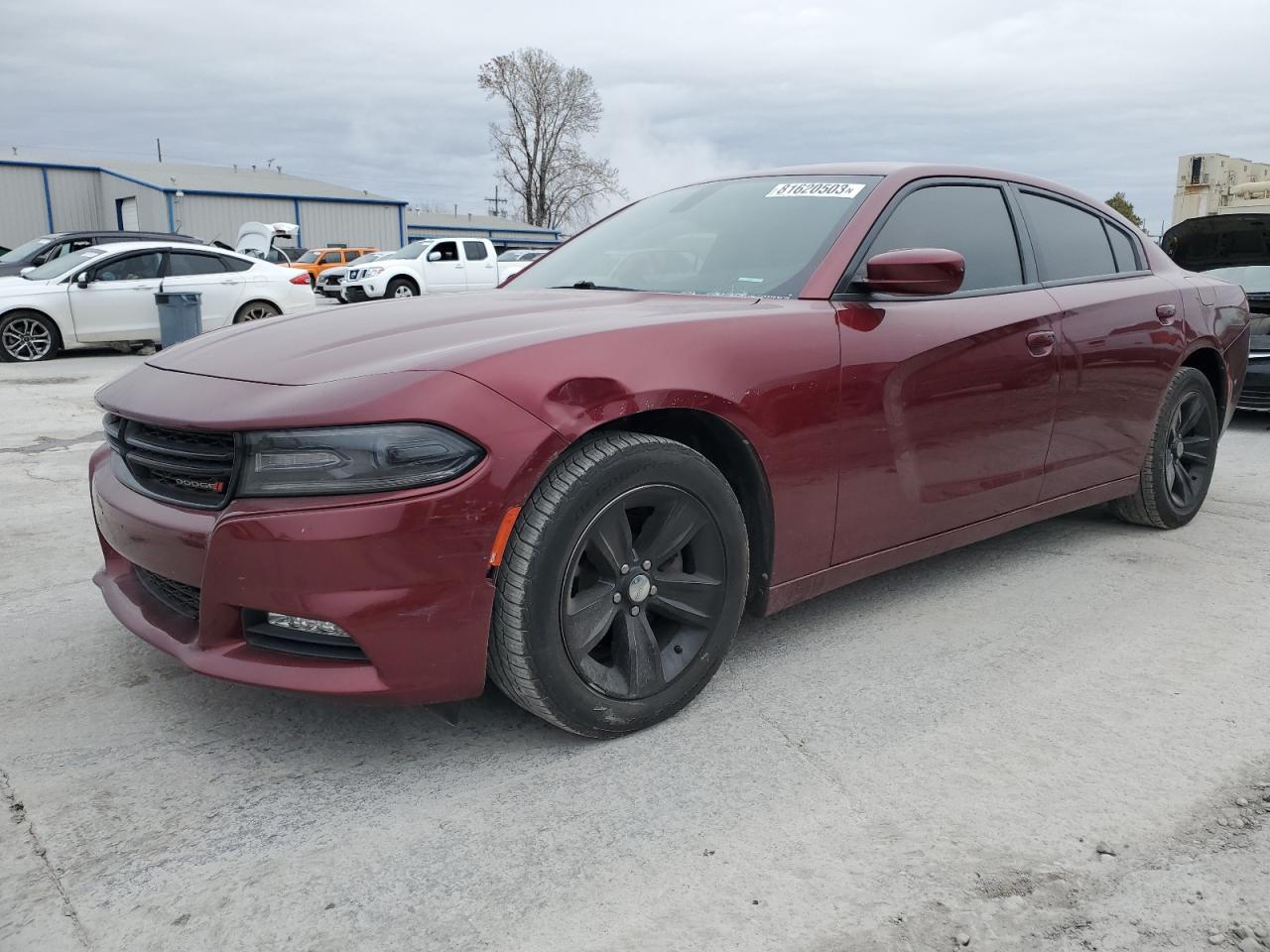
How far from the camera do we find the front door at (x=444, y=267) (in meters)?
23.6

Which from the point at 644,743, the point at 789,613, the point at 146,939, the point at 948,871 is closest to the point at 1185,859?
the point at 948,871

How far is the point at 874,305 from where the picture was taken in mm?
3076

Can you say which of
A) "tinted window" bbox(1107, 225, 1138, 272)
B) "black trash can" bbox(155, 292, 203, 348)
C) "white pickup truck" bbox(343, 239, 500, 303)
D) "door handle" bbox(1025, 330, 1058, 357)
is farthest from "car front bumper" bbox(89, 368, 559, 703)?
"white pickup truck" bbox(343, 239, 500, 303)

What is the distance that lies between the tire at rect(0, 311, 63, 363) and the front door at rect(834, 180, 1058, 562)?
11.8m

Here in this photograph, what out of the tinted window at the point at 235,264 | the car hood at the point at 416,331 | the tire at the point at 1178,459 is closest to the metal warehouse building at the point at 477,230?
the tinted window at the point at 235,264

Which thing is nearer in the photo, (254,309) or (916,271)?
(916,271)

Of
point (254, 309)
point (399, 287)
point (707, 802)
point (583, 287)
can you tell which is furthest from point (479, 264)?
point (707, 802)

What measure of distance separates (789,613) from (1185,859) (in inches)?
62.5

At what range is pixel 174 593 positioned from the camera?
2.50 m

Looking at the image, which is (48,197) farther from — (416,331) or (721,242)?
(416,331)

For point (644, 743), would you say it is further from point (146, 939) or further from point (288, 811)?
point (146, 939)

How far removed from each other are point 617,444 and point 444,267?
2213cm

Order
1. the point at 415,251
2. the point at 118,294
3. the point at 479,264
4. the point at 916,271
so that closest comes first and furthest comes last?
the point at 916,271 < the point at 118,294 < the point at 479,264 < the point at 415,251

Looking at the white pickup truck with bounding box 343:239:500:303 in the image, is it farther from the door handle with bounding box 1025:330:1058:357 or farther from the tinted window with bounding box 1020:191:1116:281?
the door handle with bounding box 1025:330:1058:357
